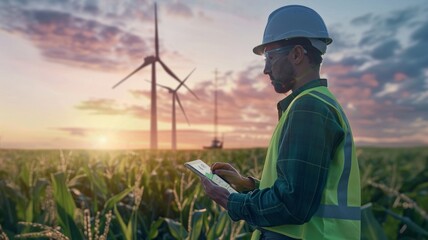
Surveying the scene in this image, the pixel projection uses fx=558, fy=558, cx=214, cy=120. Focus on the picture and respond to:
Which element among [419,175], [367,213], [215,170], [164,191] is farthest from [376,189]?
[215,170]

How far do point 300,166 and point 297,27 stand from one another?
824 millimetres

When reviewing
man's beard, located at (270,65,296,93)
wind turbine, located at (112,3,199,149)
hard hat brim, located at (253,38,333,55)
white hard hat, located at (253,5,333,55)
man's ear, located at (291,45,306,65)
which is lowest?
man's beard, located at (270,65,296,93)

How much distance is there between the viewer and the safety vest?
271 cm

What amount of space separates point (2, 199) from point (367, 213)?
4524mm

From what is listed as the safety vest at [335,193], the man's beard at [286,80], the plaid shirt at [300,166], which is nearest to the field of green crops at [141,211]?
the safety vest at [335,193]

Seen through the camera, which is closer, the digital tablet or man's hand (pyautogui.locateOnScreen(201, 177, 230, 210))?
man's hand (pyautogui.locateOnScreen(201, 177, 230, 210))

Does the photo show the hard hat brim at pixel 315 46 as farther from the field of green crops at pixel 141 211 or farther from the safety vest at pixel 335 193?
the field of green crops at pixel 141 211

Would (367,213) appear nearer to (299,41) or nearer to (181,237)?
(181,237)

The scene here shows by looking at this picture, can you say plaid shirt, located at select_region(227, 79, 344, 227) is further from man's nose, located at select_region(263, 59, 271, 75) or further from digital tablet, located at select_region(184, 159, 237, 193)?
man's nose, located at select_region(263, 59, 271, 75)

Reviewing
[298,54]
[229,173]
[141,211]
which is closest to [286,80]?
[298,54]

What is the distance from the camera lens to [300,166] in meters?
2.55

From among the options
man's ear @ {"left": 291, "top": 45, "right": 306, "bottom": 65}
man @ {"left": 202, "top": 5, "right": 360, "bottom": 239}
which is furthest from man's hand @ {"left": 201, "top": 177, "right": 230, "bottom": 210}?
man's ear @ {"left": 291, "top": 45, "right": 306, "bottom": 65}

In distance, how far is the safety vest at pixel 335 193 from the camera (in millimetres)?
2715

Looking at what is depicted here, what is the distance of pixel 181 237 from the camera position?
455 centimetres
